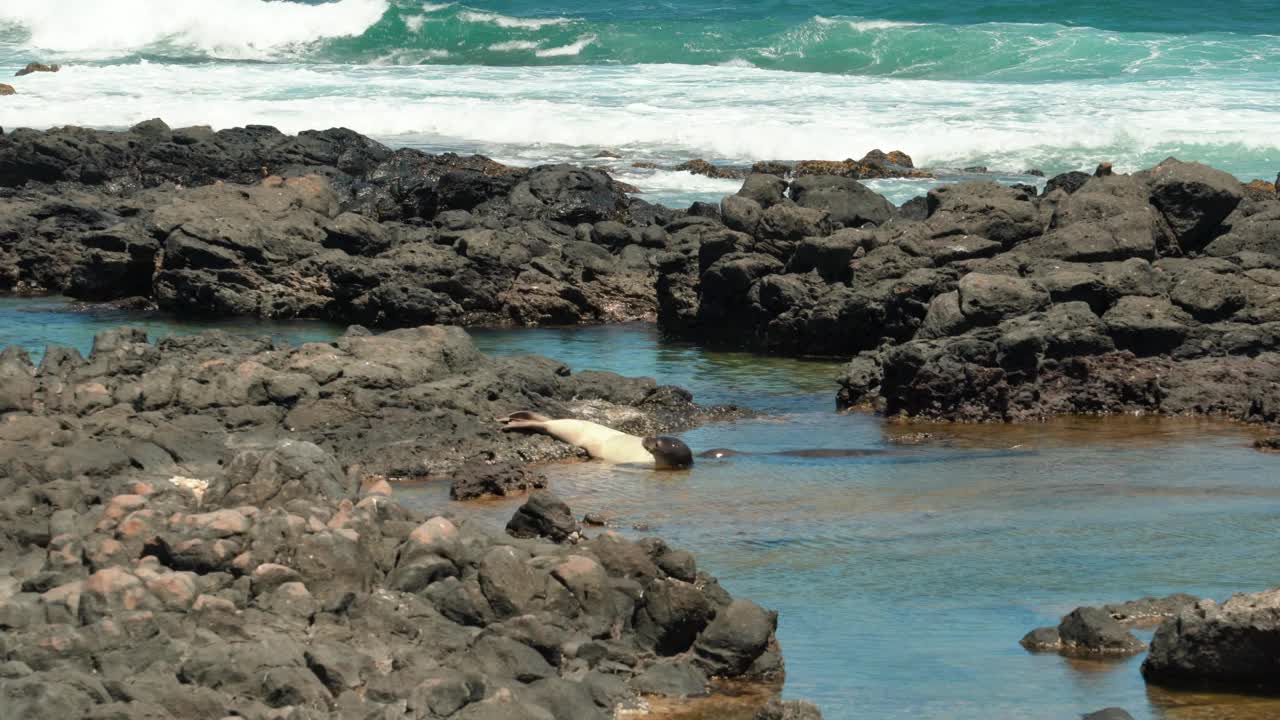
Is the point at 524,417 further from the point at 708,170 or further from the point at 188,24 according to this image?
the point at 188,24

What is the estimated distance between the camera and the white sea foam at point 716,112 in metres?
35.2

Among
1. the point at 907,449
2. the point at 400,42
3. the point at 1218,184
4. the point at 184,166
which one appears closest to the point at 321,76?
the point at 400,42

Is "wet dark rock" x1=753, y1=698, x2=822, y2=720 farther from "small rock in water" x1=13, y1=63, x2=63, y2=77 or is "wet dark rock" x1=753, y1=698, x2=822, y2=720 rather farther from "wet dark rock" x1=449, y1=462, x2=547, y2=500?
"small rock in water" x1=13, y1=63, x2=63, y2=77

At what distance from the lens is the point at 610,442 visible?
44.3 ft

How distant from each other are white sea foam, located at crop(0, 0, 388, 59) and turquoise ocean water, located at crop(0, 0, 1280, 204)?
0.07 m

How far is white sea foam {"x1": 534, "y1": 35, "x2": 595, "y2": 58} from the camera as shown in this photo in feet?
173

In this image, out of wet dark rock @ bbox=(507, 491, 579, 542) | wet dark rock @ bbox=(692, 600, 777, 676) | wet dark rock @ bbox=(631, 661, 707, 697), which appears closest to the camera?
wet dark rock @ bbox=(631, 661, 707, 697)

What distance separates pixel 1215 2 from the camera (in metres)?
54.4

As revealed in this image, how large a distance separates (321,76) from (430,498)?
1484 inches

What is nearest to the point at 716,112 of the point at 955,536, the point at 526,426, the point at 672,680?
the point at 526,426

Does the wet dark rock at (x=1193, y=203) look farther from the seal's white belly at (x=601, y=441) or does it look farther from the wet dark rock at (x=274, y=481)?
the wet dark rock at (x=274, y=481)

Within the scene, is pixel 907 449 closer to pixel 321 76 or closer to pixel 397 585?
pixel 397 585

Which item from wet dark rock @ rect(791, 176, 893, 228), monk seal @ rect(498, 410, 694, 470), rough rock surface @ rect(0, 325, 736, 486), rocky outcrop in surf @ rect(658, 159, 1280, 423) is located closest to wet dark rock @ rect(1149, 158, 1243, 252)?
rocky outcrop in surf @ rect(658, 159, 1280, 423)

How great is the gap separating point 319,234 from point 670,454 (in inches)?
414
